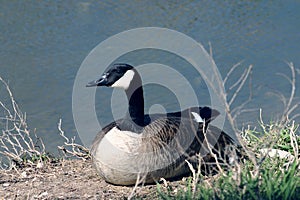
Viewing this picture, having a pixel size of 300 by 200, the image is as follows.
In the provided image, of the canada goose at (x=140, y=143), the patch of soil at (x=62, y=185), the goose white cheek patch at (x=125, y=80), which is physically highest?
the goose white cheek patch at (x=125, y=80)

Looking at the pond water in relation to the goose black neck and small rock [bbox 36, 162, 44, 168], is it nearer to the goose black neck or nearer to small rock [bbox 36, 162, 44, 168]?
small rock [bbox 36, 162, 44, 168]

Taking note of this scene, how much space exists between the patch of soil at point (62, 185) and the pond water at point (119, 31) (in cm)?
164

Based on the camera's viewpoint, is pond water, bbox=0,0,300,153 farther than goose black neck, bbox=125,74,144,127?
Yes

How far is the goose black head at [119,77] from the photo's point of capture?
201 inches

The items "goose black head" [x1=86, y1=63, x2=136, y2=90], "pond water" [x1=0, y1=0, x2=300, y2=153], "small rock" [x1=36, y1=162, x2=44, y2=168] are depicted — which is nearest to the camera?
"goose black head" [x1=86, y1=63, x2=136, y2=90]

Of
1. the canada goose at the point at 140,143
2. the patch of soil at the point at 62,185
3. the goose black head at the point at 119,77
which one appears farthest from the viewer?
the goose black head at the point at 119,77

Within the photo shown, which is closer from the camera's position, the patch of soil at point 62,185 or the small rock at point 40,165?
the patch of soil at point 62,185

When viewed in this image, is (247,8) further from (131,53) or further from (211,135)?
(211,135)

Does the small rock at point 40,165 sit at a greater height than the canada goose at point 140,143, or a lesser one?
lesser

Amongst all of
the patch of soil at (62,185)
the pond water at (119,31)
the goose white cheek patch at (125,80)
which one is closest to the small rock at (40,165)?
the patch of soil at (62,185)

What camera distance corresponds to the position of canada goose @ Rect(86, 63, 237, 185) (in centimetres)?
495

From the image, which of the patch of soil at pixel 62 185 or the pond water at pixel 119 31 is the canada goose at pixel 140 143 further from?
the pond water at pixel 119 31

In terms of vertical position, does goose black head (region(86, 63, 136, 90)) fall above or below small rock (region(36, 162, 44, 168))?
above

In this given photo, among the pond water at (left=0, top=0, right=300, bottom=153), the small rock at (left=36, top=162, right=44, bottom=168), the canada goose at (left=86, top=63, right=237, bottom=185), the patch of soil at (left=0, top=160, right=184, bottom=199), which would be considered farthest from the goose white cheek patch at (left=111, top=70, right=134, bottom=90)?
the pond water at (left=0, top=0, right=300, bottom=153)
